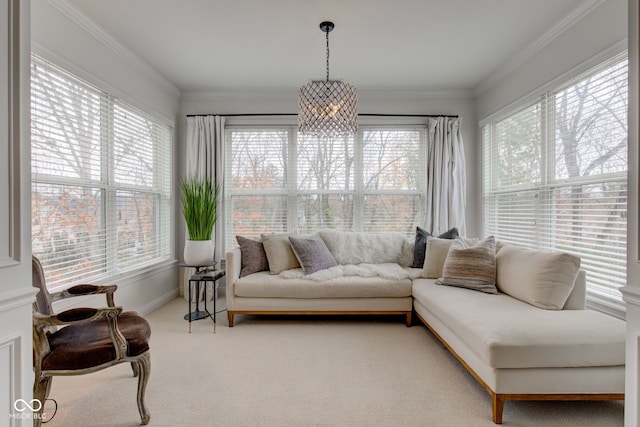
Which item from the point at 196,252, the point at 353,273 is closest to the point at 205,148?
the point at 196,252

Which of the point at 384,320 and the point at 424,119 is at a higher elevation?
the point at 424,119

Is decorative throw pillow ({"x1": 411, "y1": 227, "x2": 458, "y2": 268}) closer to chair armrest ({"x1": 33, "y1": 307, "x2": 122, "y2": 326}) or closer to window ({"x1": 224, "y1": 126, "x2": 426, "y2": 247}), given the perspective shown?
window ({"x1": 224, "y1": 126, "x2": 426, "y2": 247})

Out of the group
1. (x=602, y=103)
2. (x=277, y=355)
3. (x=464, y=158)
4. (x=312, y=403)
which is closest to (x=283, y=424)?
(x=312, y=403)

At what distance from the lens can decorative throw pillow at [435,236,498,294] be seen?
2727 mm

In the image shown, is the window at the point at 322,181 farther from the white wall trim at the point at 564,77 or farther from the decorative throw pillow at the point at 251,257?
the white wall trim at the point at 564,77

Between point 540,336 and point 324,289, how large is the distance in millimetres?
1806

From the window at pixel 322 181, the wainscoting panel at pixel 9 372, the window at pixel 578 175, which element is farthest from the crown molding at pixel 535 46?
the wainscoting panel at pixel 9 372

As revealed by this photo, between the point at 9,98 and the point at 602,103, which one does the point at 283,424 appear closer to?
the point at 9,98

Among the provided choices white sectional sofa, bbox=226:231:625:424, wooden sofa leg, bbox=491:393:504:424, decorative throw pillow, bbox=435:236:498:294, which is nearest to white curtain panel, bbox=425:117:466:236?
white sectional sofa, bbox=226:231:625:424

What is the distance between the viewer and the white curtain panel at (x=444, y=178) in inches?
161

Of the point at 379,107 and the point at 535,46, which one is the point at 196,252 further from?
the point at 535,46

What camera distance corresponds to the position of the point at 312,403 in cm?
190

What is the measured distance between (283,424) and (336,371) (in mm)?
634

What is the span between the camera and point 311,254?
3416 millimetres
